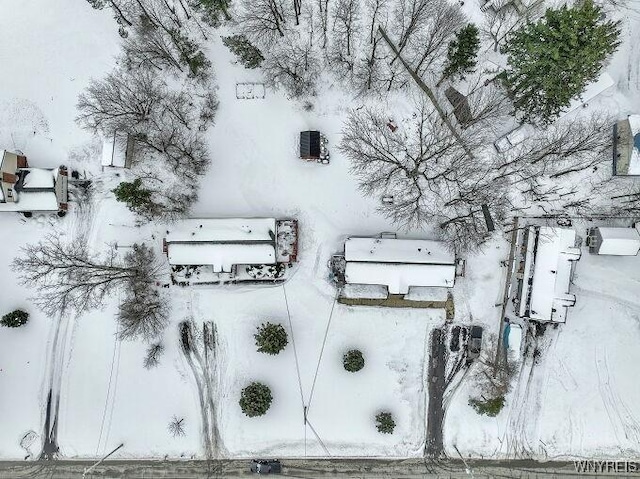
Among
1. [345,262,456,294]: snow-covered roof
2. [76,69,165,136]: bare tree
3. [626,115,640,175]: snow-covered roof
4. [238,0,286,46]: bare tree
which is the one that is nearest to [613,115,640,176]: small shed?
[626,115,640,175]: snow-covered roof

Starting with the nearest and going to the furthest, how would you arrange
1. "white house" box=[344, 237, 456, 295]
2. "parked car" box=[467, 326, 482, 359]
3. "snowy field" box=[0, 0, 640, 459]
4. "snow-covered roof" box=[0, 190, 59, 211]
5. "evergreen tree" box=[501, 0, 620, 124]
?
"evergreen tree" box=[501, 0, 620, 124], "white house" box=[344, 237, 456, 295], "snow-covered roof" box=[0, 190, 59, 211], "parked car" box=[467, 326, 482, 359], "snowy field" box=[0, 0, 640, 459]

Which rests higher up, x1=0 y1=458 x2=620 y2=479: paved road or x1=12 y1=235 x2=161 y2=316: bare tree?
x1=12 y1=235 x2=161 y2=316: bare tree

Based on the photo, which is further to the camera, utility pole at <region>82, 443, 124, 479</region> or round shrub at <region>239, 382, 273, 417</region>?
utility pole at <region>82, 443, 124, 479</region>

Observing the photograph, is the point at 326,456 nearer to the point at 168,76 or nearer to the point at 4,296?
the point at 4,296

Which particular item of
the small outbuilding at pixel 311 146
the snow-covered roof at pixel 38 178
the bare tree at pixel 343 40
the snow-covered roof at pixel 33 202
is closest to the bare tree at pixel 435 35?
the bare tree at pixel 343 40
